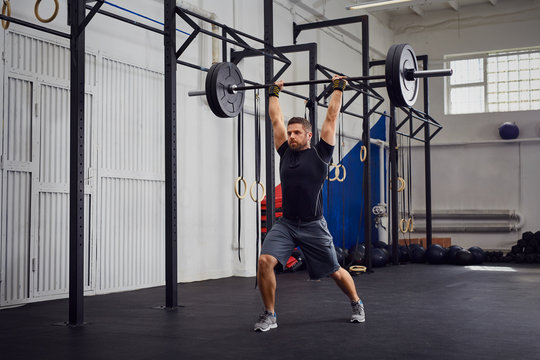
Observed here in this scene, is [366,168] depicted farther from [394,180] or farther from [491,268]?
[491,268]

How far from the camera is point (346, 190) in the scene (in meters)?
10.1

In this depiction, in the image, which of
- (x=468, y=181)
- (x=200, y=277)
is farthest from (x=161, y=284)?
(x=468, y=181)

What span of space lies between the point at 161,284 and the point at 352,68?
5889 millimetres

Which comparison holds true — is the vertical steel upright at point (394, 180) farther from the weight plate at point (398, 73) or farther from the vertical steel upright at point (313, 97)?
the weight plate at point (398, 73)

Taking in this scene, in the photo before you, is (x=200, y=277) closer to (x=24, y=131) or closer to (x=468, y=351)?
(x=24, y=131)

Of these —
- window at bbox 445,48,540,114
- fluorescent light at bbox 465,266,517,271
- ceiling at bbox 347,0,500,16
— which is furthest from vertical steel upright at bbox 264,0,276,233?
window at bbox 445,48,540,114

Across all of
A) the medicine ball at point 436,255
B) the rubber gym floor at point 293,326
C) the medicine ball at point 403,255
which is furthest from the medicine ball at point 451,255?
the rubber gym floor at point 293,326

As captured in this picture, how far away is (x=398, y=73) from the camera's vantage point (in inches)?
147

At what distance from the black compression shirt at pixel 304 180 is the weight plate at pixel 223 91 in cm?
95

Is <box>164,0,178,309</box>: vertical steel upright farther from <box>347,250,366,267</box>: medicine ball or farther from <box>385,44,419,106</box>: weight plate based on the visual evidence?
<box>347,250,366,267</box>: medicine ball

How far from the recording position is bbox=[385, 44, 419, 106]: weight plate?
3.75 m

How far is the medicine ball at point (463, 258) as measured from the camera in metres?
8.58

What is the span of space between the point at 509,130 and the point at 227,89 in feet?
25.6

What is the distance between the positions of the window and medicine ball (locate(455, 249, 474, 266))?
3821mm
